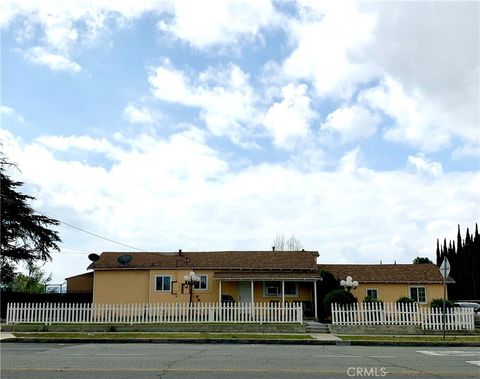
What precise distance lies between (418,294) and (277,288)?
8.69 metres

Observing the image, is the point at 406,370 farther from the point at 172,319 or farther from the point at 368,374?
the point at 172,319

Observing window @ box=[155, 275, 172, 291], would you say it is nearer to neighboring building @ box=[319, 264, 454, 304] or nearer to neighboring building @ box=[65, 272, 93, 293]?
neighboring building @ box=[65, 272, 93, 293]

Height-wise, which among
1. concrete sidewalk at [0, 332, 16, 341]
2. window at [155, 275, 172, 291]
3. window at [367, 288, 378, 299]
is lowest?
concrete sidewalk at [0, 332, 16, 341]

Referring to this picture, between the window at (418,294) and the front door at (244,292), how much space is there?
996cm

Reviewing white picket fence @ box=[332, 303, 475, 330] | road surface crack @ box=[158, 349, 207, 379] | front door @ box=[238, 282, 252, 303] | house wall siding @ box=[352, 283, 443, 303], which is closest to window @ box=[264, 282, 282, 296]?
front door @ box=[238, 282, 252, 303]

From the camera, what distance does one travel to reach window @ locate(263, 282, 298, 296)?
33.8m

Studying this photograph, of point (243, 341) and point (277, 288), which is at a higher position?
point (277, 288)

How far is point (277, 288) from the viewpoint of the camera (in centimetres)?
3403

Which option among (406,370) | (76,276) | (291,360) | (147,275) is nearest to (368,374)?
(406,370)

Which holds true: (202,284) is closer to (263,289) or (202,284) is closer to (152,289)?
(152,289)

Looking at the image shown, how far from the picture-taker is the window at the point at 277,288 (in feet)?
111

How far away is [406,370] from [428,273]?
25.8 meters

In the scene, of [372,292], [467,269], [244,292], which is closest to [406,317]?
[372,292]

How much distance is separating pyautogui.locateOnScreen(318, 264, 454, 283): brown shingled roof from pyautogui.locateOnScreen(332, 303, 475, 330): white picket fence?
9613 millimetres
